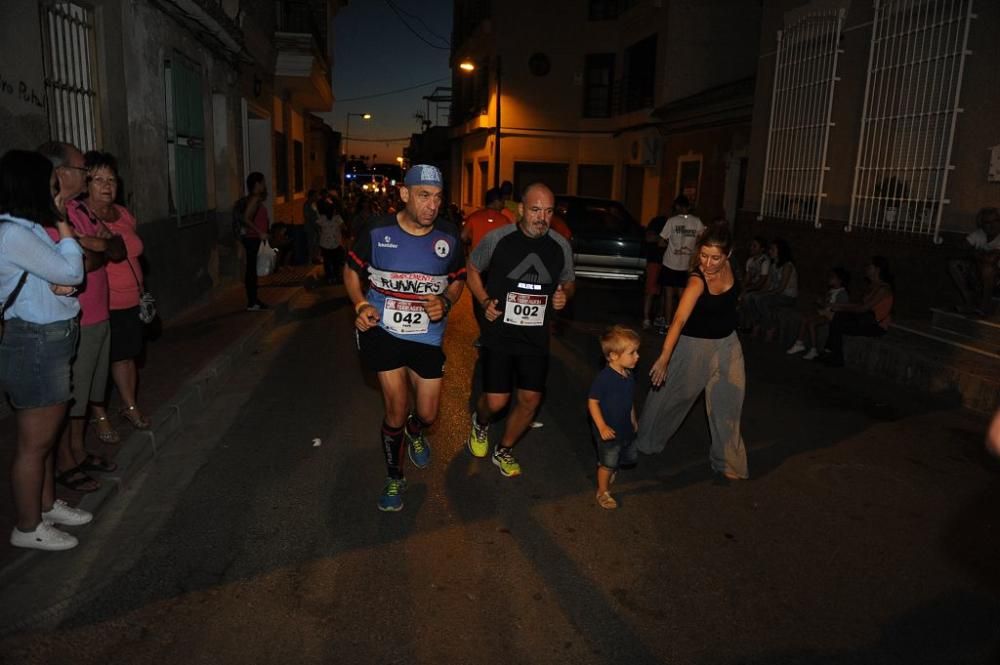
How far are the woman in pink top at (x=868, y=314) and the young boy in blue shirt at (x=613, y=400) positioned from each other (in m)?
5.40

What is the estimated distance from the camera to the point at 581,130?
30766 mm

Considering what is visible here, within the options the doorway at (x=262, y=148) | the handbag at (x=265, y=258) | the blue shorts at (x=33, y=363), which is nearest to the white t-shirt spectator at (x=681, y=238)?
the handbag at (x=265, y=258)

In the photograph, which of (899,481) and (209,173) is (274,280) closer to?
(209,173)

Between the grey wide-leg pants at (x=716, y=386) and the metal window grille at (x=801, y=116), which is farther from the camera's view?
the metal window grille at (x=801, y=116)

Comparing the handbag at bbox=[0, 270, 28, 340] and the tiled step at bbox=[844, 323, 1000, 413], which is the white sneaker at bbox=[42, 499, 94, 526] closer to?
the handbag at bbox=[0, 270, 28, 340]

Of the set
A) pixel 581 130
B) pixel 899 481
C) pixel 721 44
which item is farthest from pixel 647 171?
pixel 899 481

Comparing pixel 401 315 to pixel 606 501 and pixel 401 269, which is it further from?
pixel 606 501

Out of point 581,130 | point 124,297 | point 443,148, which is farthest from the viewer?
point 443,148

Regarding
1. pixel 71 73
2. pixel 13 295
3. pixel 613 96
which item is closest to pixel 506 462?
pixel 13 295

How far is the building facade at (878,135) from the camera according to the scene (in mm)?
9297

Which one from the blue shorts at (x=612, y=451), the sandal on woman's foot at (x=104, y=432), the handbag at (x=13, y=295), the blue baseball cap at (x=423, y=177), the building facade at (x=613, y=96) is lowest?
the sandal on woman's foot at (x=104, y=432)

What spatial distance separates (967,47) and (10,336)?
10531 mm

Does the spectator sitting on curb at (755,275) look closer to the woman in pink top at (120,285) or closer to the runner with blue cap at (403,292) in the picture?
the runner with blue cap at (403,292)

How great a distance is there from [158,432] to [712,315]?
4.21 metres
